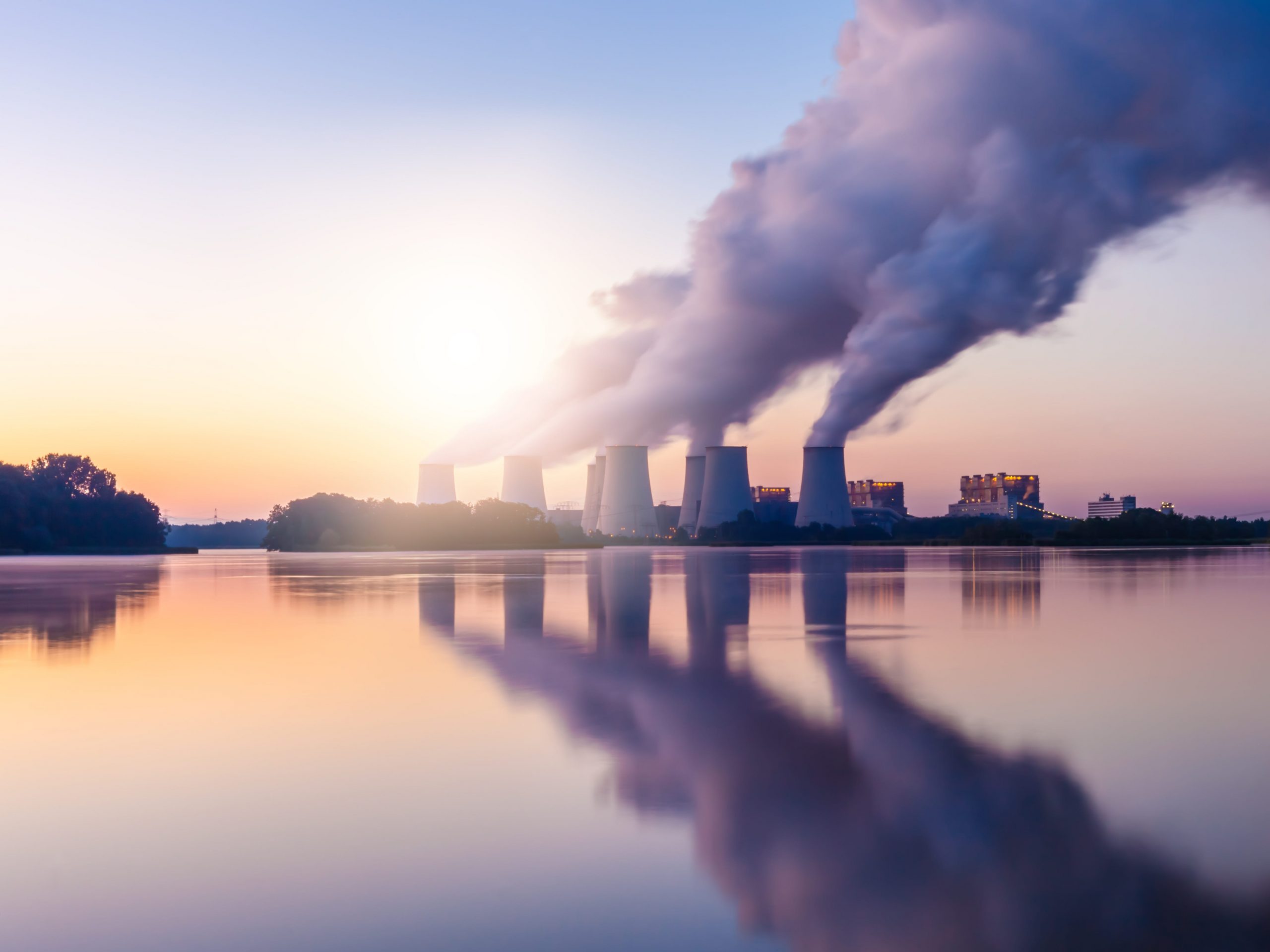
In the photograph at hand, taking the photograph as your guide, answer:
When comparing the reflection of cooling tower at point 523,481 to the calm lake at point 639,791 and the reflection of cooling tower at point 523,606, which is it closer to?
the reflection of cooling tower at point 523,606

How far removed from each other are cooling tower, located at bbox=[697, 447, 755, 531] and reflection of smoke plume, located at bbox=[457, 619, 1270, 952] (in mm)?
78926

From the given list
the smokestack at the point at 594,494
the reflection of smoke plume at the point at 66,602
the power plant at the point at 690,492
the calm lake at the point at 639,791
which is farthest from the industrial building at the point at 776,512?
the calm lake at the point at 639,791

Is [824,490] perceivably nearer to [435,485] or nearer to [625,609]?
[435,485]

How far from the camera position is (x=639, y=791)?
5.79m

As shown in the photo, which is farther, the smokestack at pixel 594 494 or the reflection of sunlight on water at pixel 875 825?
the smokestack at pixel 594 494

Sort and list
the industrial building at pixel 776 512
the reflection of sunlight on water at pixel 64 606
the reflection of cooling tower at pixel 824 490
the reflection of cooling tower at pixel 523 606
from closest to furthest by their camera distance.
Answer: the reflection of sunlight on water at pixel 64 606 → the reflection of cooling tower at pixel 523 606 → the reflection of cooling tower at pixel 824 490 → the industrial building at pixel 776 512

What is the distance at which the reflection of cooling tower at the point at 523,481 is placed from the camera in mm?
90312

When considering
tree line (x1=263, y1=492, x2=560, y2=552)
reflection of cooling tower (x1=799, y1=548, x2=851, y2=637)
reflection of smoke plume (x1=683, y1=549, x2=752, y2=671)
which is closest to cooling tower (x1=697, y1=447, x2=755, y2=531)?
tree line (x1=263, y1=492, x2=560, y2=552)

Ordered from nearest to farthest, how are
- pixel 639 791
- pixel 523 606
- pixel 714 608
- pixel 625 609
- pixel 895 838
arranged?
pixel 895 838 → pixel 639 791 → pixel 714 608 → pixel 625 609 → pixel 523 606

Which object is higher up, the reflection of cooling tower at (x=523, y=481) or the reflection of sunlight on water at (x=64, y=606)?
the reflection of cooling tower at (x=523, y=481)

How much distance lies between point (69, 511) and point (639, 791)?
95656 mm

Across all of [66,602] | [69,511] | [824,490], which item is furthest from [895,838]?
[69,511]

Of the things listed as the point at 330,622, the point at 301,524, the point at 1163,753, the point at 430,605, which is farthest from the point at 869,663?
the point at 301,524

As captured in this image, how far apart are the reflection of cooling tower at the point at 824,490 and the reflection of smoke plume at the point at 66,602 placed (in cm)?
4759
